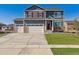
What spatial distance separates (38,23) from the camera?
4500 centimetres

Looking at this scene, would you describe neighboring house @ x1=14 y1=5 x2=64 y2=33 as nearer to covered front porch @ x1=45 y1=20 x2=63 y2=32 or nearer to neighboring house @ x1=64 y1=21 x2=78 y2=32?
covered front porch @ x1=45 y1=20 x2=63 y2=32

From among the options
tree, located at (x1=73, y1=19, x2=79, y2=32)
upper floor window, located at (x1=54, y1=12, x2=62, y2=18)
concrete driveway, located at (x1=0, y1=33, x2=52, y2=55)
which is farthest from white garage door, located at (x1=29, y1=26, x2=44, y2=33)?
concrete driveway, located at (x1=0, y1=33, x2=52, y2=55)

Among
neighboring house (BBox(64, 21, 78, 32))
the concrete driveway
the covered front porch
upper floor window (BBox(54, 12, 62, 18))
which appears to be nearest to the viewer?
the concrete driveway

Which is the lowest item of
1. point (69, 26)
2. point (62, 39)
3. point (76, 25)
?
point (62, 39)

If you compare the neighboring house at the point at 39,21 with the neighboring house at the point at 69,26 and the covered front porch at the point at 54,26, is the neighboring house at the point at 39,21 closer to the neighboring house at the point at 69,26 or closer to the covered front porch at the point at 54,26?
the covered front porch at the point at 54,26

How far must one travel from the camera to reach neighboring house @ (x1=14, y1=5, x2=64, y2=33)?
42.7 meters

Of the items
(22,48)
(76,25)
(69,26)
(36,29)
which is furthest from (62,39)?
(69,26)

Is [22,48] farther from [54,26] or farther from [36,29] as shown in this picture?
[36,29]

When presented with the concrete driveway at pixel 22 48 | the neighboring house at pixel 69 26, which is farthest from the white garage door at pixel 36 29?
the concrete driveway at pixel 22 48

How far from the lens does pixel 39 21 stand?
45.3 m

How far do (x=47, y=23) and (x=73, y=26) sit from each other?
6.01 meters

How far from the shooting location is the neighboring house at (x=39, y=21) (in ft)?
140
